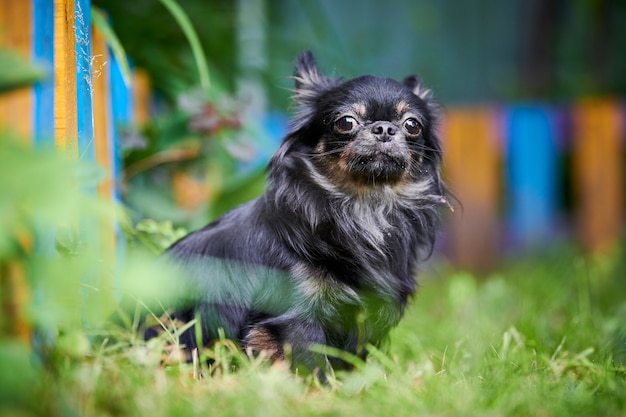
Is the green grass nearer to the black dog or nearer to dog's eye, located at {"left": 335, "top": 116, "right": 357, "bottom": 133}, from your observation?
the black dog

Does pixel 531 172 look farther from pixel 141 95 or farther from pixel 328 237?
pixel 328 237

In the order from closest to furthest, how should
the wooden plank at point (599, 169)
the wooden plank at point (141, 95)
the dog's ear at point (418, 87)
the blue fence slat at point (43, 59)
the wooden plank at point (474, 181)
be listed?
1. the blue fence slat at point (43, 59)
2. the dog's ear at point (418, 87)
3. the wooden plank at point (141, 95)
4. the wooden plank at point (599, 169)
5. the wooden plank at point (474, 181)

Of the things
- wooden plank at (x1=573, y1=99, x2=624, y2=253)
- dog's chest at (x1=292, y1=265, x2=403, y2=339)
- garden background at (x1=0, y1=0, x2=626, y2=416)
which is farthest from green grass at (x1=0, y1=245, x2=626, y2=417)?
wooden plank at (x1=573, y1=99, x2=624, y2=253)

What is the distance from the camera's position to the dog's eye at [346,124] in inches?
118

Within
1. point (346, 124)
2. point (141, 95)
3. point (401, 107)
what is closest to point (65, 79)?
point (346, 124)

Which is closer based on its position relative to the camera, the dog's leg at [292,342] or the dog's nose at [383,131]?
the dog's leg at [292,342]

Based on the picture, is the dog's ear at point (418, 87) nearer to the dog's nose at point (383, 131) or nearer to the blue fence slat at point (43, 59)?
the dog's nose at point (383, 131)

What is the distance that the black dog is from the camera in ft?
9.07

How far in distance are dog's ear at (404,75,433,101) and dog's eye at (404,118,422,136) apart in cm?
38

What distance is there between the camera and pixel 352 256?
283 centimetres

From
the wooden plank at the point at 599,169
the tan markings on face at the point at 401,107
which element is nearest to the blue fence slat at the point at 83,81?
the tan markings on face at the point at 401,107

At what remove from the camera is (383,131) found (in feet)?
9.68

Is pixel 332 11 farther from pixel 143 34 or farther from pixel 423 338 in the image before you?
pixel 423 338

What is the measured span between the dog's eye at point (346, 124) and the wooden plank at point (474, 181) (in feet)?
11.8
